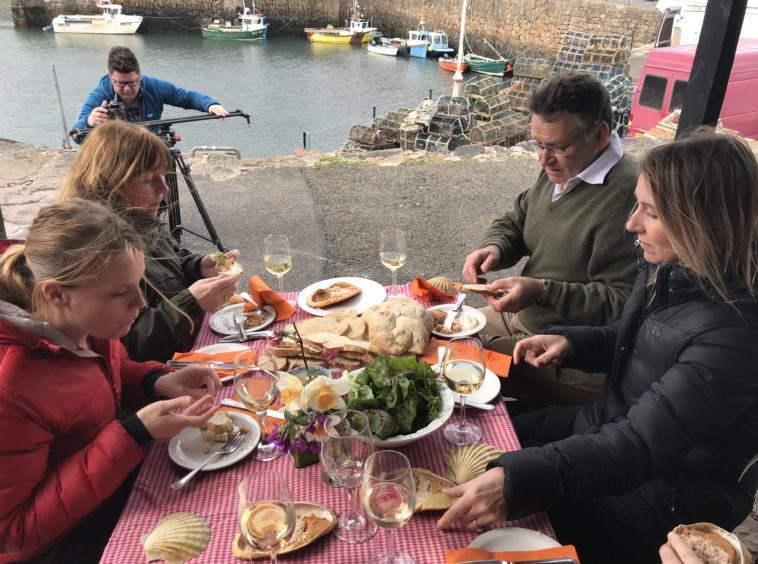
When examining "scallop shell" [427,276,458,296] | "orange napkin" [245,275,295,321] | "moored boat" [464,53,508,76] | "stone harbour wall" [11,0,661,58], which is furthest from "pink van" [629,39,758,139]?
"moored boat" [464,53,508,76]

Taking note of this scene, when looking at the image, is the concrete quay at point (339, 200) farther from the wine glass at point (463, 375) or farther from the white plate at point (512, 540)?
the white plate at point (512, 540)

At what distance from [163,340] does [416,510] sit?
1.35 m

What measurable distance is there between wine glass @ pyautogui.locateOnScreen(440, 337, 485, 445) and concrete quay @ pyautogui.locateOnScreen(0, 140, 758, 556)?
3509 millimetres

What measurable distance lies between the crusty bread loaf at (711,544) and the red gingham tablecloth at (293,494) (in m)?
0.32

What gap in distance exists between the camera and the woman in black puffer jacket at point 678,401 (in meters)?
1.60

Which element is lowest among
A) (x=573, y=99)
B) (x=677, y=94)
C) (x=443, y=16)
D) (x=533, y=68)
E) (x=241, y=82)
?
(x=241, y=82)

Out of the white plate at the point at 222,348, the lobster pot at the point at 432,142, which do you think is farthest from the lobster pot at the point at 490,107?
the white plate at the point at 222,348

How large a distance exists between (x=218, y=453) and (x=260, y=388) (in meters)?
0.23

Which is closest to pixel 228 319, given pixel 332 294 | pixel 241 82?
pixel 332 294

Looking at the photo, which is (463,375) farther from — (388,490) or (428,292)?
(428,292)

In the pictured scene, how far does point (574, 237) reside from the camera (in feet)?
9.14

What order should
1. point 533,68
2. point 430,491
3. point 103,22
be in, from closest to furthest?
point 430,491 → point 533,68 → point 103,22

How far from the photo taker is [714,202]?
5.48 ft

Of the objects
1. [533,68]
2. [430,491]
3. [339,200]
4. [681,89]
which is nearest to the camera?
[430,491]
